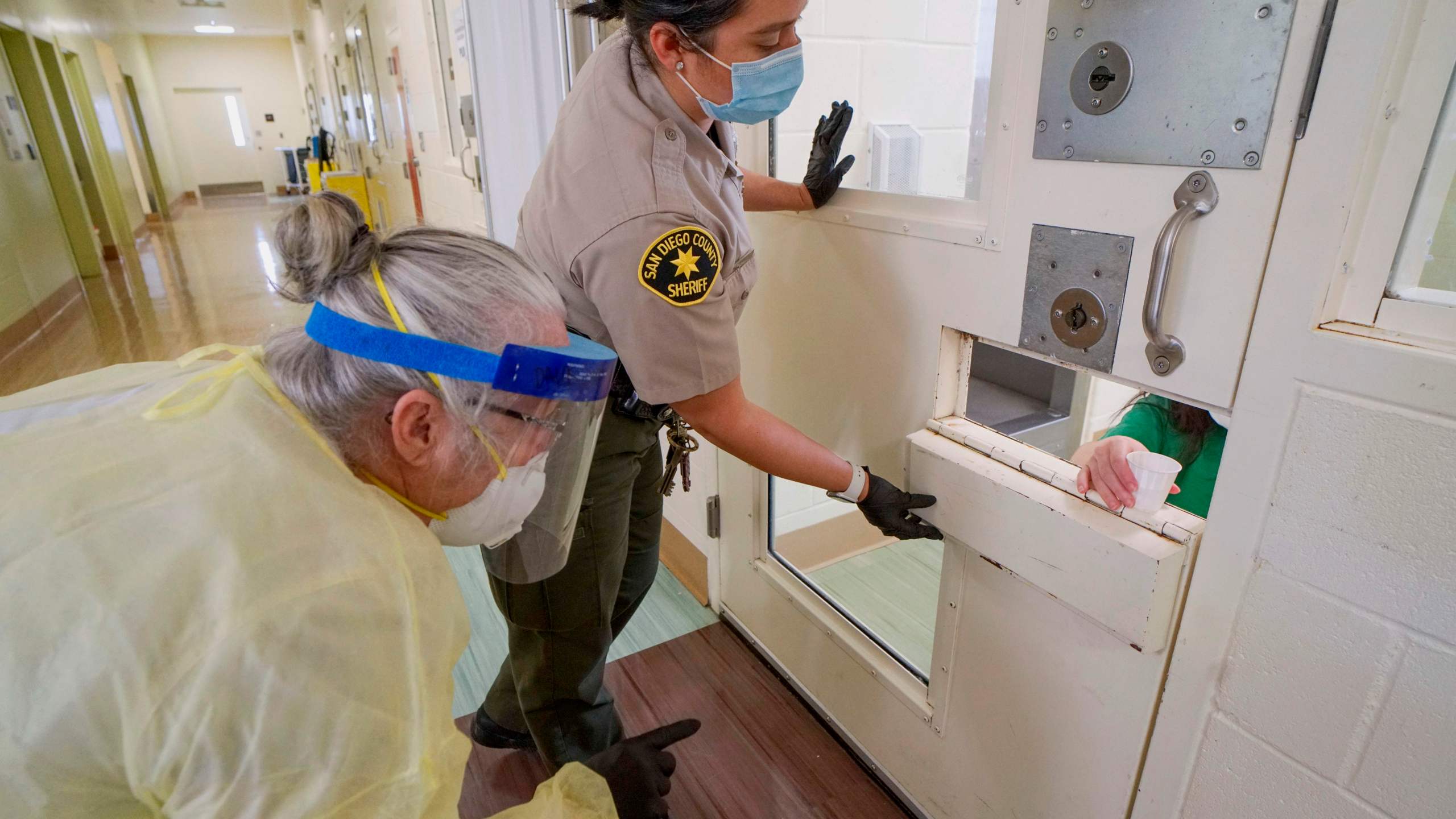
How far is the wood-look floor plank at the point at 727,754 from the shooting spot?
1.49m

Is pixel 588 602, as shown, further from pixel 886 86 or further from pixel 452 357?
pixel 886 86

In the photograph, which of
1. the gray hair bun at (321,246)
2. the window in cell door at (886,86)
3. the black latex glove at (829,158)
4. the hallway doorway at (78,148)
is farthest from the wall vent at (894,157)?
the hallway doorway at (78,148)

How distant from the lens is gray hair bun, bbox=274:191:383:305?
27.9 inches

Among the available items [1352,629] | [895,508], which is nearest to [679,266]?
Answer: [895,508]

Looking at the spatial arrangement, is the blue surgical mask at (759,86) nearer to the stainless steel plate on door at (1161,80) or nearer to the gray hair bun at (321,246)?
the stainless steel plate on door at (1161,80)

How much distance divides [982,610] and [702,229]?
0.74 m

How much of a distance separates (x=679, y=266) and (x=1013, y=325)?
0.46 metres

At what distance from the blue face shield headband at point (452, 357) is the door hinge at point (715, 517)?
3.98 ft

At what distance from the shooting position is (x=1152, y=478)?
2.90 ft

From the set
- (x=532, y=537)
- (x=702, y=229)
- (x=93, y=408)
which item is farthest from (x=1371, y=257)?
(x=93, y=408)

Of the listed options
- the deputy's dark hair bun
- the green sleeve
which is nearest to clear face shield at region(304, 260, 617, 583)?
the deputy's dark hair bun

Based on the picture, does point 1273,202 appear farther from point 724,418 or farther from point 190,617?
point 190,617

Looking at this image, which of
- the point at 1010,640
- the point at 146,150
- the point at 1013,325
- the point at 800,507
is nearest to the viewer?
the point at 1013,325

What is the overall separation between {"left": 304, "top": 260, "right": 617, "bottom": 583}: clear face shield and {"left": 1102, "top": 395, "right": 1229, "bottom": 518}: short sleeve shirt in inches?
30.4
